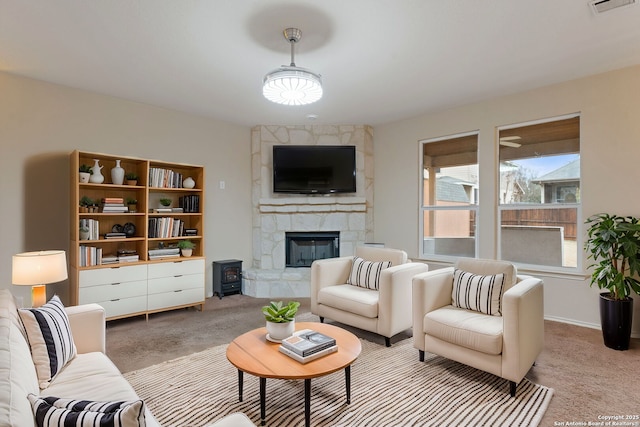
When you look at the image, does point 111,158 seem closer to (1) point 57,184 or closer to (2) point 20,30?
(1) point 57,184

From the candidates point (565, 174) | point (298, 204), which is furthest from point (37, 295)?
point (565, 174)

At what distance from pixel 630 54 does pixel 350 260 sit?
322cm

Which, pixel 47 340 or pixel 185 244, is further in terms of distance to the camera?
pixel 185 244

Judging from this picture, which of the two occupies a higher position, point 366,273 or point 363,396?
point 366,273

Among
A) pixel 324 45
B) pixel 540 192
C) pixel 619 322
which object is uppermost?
pixel 324 45

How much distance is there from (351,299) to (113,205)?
110 inches

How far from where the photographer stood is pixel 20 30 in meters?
2.59

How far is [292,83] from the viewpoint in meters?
2.52

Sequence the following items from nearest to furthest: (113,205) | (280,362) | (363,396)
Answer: (280,362) < (363,396) < (113,205)

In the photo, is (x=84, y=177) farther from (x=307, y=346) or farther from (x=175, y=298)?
(x=307, y=346)

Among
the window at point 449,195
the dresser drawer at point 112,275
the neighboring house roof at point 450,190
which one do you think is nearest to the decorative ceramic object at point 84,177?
the dresser drawer at point 112,275

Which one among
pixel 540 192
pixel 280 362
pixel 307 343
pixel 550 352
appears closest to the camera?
pixel 280 362

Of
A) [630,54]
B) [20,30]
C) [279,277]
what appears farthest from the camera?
[279,277]

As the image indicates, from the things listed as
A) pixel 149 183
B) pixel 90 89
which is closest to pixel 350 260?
pixel 149 183
